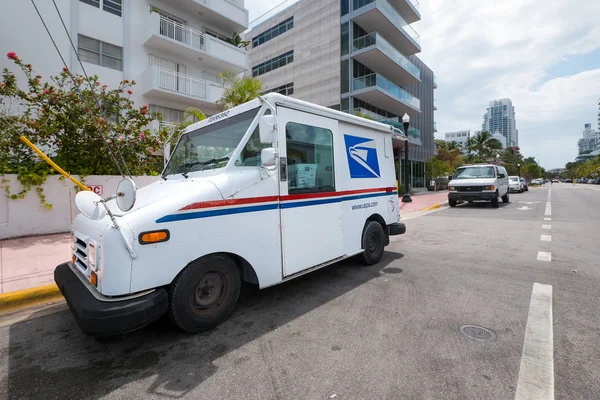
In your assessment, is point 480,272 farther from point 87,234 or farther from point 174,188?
point 87,234

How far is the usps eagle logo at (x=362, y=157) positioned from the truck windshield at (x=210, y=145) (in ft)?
5.89

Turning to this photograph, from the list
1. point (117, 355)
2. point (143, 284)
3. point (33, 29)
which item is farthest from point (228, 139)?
point (33, 29)

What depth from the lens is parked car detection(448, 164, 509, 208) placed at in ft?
46.1

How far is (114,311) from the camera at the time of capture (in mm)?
2322

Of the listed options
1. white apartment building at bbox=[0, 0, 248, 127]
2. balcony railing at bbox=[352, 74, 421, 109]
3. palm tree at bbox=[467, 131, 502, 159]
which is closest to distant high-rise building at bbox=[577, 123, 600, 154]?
palm tree at bbox=[467, 131, 502, 159]

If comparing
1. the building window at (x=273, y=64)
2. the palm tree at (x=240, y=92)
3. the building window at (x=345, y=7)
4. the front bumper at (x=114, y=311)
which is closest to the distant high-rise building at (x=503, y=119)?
the building window at (x=273, y=64)

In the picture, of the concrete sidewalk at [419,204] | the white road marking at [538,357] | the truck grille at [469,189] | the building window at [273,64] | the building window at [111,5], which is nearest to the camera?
the white road marking at [538,357]

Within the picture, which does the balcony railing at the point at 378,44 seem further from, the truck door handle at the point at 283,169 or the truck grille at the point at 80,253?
the truck grille at the point at 80,253

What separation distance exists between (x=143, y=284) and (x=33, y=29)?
50.3ft

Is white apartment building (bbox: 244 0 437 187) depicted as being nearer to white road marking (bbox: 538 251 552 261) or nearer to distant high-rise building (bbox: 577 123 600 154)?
white road marking (bbox: 538 251 552 261)

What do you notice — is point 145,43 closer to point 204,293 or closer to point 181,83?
point 181,83

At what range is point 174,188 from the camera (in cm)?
303

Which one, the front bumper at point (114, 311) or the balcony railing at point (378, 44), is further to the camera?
the balcony railing at point (378, 44)

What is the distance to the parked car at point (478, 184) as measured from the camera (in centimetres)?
1405
